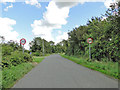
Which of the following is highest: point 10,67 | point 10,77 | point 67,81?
point 10,67

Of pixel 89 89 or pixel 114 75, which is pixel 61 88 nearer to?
pixel 89 89

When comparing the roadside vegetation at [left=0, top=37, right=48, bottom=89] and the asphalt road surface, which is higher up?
the roadside vegetation at [left=0, top=37, right=48, bottom=89]

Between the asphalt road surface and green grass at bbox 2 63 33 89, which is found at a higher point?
green grass at bbox 2 63 33 89

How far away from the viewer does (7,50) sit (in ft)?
32.9

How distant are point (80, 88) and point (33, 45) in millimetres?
46166

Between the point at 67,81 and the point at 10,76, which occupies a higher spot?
the point at 10,76

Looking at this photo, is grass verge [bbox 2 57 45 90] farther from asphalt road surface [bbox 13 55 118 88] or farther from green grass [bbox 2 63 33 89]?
asphalt road surface [bbox 13 55 118 88]

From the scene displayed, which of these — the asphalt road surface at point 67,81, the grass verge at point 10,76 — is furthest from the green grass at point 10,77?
the asphalt road surface at point 67,81

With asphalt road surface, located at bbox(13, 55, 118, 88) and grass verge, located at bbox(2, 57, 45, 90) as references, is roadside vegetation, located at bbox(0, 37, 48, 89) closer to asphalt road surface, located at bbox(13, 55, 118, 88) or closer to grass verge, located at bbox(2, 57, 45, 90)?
grass verge, located at bbox(2, 57, 45, 90)

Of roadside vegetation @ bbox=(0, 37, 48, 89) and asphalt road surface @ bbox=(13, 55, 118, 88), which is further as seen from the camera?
roadside vegetation @ bbox=(0, 37, 48, 89)

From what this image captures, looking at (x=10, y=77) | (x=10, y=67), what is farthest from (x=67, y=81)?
(x=10, y=67)

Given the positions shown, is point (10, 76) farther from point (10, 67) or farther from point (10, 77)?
point (10, 67)

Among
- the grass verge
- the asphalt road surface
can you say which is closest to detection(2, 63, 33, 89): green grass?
the grass verge

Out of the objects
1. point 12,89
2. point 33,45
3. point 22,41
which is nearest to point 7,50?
point 22,41
